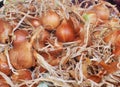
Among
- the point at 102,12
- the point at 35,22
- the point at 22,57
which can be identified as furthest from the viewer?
the point at 102,12

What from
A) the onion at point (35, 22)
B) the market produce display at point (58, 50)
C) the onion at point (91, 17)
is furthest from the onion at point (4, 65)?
the onion at point (91, 17)

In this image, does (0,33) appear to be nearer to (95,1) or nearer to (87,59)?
(87,59)

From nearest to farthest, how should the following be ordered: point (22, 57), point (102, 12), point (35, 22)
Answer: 1. point (22, 57)
2. point (35, 22)
3. point (102, 12)

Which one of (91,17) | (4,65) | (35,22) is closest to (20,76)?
(4,65)

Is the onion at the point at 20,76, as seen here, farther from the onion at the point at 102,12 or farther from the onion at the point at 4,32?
the onion at the point at 102,12

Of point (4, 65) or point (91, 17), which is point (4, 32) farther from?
point (91, 17)

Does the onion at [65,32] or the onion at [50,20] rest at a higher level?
the onion at [50,20]

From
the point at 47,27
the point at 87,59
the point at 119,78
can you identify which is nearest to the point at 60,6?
the point at 47,27

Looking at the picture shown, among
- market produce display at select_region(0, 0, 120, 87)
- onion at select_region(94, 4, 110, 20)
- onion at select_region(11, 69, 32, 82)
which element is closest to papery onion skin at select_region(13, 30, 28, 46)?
market produce display at select_region(0, 0, 120, 87)

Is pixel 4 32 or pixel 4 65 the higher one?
pixel 4 32
